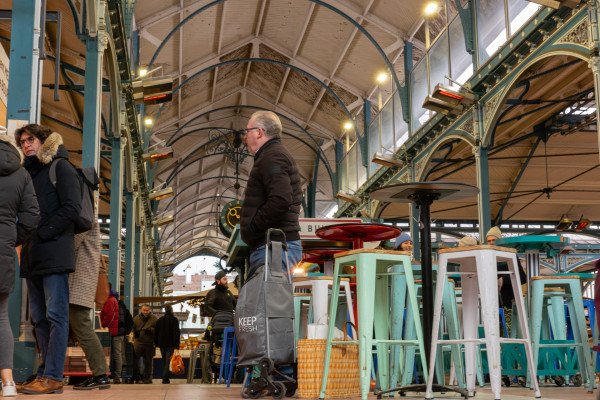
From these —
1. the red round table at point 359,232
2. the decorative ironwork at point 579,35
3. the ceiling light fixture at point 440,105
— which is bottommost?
the red round table at point 359,232

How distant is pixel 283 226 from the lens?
415cm

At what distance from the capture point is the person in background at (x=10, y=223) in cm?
384

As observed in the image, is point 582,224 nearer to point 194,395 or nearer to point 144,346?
point 144,346

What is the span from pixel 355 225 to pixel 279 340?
1336 millimetres

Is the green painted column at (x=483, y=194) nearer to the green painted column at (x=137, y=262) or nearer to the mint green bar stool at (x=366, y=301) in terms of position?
the mint green bar stool at (x=366, y=301)

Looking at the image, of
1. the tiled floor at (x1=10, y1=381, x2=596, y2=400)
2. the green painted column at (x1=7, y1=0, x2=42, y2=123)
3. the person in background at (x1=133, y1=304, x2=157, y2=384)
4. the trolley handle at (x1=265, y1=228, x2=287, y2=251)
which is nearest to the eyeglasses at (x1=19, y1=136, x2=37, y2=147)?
the green painted column at (x1=7, y1=0, x2=42, y2=123)

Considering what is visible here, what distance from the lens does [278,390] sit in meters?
3.75

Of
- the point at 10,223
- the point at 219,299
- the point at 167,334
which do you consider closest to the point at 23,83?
the point at 10,223

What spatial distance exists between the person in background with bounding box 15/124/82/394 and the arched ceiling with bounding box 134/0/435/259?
1088 cm

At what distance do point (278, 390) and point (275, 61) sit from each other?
1558cm

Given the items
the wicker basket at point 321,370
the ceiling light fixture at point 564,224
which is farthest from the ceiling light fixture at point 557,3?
the ceiling light fixture at point 564,224

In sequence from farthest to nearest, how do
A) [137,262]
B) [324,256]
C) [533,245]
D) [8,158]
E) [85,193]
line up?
[137,262] → [324,256] → [533,245] → [85,193] → [8,158]

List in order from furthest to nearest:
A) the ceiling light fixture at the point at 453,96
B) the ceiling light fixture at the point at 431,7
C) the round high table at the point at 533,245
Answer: the ceiling light fixture at the point at 431,7
the ceiling light fixture at the point at 453,96
the round high table at the point at 533,245

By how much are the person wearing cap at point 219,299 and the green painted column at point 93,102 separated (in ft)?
7.57
